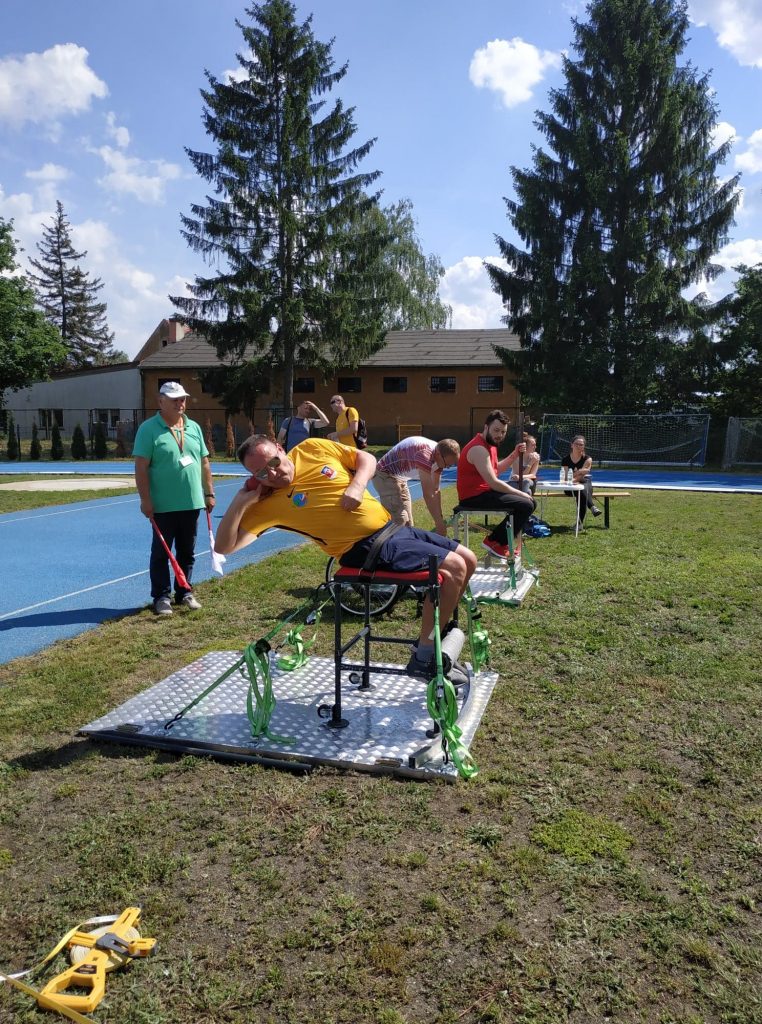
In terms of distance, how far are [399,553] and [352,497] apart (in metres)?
0.40

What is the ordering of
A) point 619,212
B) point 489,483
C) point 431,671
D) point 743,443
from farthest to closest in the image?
point 619,212, point 743,443, point 489,483, point 431,671

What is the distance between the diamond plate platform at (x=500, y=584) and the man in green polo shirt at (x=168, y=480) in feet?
8.53

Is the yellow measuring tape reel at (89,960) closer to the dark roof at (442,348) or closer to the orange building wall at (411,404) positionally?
the orange building wall at (411,404)

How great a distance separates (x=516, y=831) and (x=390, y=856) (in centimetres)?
54

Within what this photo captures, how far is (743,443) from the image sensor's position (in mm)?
25516

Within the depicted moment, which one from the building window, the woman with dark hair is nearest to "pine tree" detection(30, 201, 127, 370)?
the building window

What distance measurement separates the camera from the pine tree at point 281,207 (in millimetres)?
29938

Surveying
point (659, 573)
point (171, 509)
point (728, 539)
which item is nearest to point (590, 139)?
point (728, 539)

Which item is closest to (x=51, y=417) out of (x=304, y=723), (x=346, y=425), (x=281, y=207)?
(x=281, y=207)

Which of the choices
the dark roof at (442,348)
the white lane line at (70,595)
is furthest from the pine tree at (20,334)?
the white lane line at (70,595)

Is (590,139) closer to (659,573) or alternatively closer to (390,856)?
(659,573)

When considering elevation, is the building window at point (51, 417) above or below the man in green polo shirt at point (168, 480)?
above

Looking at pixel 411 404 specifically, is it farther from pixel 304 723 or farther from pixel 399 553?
pixel 304 723

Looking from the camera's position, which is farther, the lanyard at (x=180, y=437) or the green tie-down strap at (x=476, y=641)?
the lanyard at (x=180, y=437)
